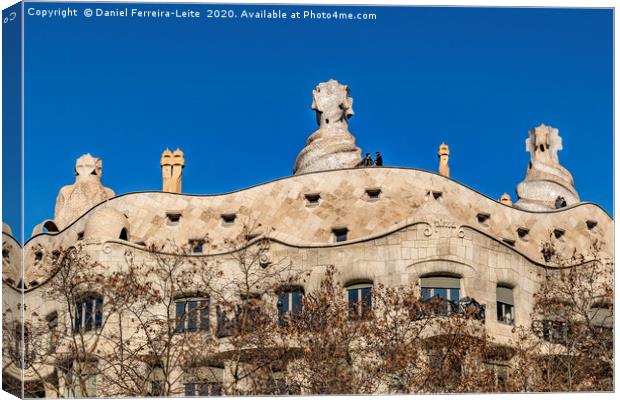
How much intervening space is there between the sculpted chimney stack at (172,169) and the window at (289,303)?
2735 millimetres

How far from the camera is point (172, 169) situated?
2402cm

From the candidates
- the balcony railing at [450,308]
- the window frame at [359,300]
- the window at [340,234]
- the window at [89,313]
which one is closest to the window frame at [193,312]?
the window at [89,313]

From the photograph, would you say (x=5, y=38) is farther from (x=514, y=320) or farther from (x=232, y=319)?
(x=514, y=320)

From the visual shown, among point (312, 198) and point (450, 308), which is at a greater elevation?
point (312, 198)

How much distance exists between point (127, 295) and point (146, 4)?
479 centimetres

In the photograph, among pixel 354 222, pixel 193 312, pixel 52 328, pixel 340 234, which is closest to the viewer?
pixel 52 328

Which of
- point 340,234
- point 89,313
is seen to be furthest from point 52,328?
point 340,234

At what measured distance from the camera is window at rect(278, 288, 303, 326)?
882 inches

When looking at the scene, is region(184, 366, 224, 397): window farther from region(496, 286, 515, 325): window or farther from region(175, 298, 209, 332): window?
region(496, 286, 515, 325): window

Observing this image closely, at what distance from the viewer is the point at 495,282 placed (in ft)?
77.7

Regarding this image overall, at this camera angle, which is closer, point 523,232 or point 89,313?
point 89,313

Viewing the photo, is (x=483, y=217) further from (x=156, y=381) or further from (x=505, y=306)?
(x=156, y=381)

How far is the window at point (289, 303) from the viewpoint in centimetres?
2239

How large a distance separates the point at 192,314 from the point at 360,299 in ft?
8.76
